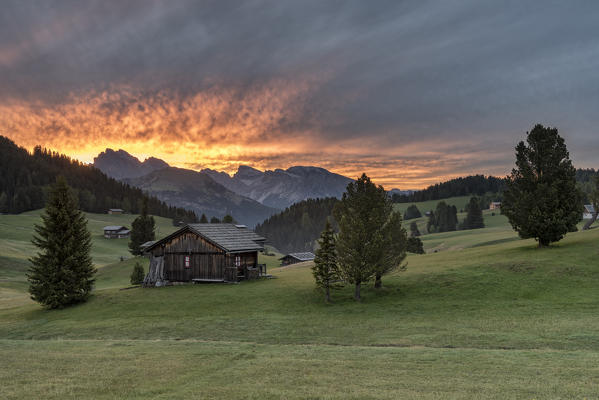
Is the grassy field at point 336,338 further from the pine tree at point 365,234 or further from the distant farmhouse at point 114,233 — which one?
the distant farmhouse at point 114,233

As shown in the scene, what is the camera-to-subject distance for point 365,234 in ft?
108

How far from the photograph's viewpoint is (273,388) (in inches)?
482

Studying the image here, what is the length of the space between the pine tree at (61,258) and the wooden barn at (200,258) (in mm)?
8367

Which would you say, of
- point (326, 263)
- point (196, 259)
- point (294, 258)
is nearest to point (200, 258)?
point (196, 259)

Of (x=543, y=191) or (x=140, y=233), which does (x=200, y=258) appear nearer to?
(x=543, y=191)

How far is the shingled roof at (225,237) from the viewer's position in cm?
4609

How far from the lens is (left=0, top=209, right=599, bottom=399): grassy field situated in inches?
492

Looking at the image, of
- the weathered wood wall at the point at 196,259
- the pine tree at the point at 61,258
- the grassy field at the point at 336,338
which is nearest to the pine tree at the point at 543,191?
the grassy field at the point at 336,338

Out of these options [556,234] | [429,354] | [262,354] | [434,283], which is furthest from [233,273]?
[556,234]

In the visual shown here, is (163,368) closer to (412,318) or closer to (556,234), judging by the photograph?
(412,318)

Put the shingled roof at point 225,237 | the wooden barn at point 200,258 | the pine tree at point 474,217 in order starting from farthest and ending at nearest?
1. the pine tree at point 474,217
2. the shingled roof at point 225,237
3. the wooden barn at point 200,258

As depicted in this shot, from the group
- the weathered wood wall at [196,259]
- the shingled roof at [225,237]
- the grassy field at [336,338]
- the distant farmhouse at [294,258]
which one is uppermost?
the shingled roof at [225,237]

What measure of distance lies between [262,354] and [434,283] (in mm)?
22974

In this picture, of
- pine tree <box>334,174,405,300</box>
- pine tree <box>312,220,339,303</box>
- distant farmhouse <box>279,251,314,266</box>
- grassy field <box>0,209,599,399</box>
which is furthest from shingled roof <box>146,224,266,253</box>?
distant farmhouse <box>279,251,314,266</box>
